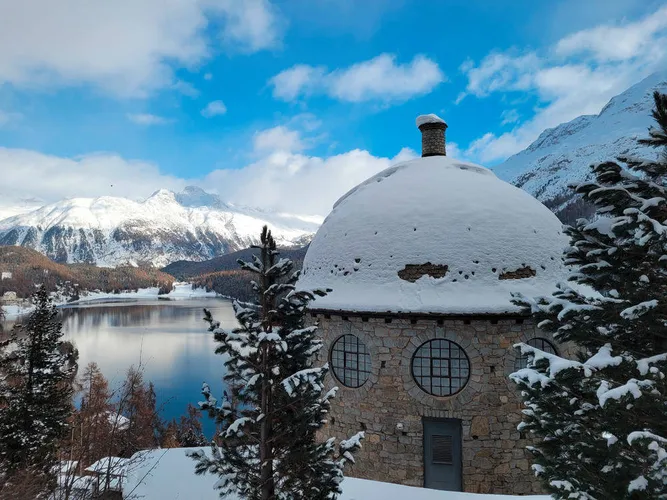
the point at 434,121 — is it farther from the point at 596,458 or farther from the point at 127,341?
the point at 127,341

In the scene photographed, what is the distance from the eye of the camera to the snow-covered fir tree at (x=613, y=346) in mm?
4309

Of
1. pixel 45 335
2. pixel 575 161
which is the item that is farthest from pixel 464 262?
pixel 575 161

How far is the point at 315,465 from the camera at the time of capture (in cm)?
623

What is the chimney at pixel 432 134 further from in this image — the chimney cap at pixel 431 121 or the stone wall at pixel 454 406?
the stone wall at pixel 454 406

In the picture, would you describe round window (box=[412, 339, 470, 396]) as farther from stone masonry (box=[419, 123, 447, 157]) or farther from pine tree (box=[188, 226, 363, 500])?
stone masonry (box=[419, 123, 447, 157])

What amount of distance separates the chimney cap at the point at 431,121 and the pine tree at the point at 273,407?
10659mm

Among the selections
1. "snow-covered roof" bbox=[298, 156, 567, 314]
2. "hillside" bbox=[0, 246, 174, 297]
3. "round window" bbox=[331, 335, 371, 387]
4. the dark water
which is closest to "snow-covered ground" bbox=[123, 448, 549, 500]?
"round window" bbox=[331, 335, 371, 387]

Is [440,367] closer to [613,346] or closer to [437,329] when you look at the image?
[437,329]

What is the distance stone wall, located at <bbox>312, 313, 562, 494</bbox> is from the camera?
9789mm

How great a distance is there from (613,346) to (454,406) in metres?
5.55

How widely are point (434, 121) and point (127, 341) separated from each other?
67772mm

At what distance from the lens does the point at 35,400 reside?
14867 mm

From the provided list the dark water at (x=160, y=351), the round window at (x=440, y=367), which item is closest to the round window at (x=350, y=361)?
the round window at (x=440, y=367)

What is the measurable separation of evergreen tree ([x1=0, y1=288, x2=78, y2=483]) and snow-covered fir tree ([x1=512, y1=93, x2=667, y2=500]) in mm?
14439
